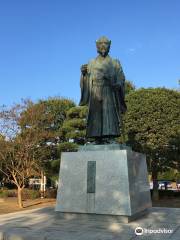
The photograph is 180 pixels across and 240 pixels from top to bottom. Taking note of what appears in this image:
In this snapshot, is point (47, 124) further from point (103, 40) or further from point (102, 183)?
point (102, 183)

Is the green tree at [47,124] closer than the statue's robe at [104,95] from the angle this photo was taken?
No

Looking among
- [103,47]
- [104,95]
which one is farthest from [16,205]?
[103,47]

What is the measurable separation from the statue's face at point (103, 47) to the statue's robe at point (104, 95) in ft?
0.41

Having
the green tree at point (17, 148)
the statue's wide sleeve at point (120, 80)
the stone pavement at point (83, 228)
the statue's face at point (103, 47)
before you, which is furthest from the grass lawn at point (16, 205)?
the statue's face at point (103, 47)

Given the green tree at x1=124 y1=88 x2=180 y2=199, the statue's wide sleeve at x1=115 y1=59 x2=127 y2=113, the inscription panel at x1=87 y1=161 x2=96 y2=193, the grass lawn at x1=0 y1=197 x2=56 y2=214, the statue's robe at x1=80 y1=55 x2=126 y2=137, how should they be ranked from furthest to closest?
the green tree at x1=124 y1=88 x2=180 y2=199
the grass lawn at x1=0 y1=197 x2=56 y2=214
the statue's wide sleeve at x1=115 y1=59 x2=127 y2=113
the statue's robe at x1=80 y1=55 x2=126 y2=137
the inscription panel at x1=87 y1=161 x2=96 y2=193

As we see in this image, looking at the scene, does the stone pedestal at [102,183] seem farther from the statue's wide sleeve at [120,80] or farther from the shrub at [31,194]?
the shrub at [31,194]

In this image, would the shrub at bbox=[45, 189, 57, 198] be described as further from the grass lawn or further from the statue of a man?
the statue of a man

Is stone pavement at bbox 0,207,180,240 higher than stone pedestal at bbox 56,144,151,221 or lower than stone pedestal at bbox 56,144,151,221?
lower

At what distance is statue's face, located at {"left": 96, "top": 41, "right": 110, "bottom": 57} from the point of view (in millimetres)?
8492

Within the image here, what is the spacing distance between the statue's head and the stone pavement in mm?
3990

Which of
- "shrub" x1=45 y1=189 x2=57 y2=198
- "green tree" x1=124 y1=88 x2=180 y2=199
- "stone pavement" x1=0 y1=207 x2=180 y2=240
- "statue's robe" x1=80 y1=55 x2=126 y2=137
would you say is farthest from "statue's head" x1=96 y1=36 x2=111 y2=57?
"shrub" x1=45 y1=189 x2=57 y2=198

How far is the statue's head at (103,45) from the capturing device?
8.49 m

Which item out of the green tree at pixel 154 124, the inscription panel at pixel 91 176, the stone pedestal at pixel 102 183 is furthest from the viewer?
the green tree at pixel 154 124

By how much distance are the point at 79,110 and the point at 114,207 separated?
60.3 ft
